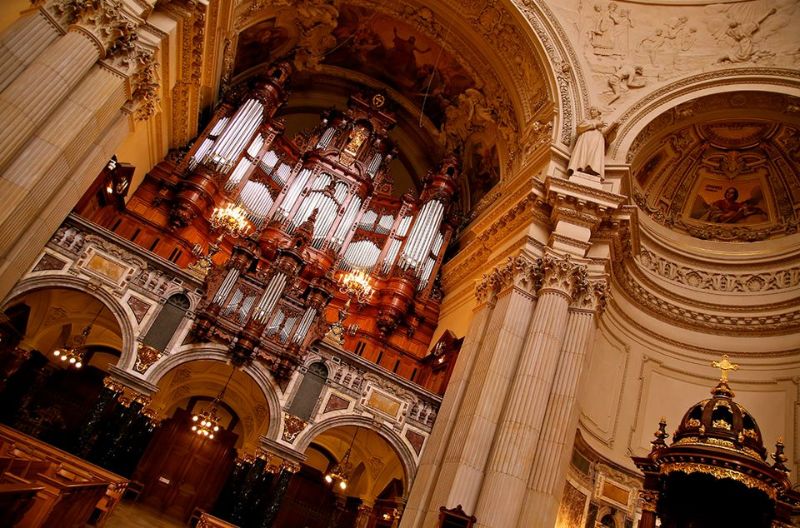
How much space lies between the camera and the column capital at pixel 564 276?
1045 cm

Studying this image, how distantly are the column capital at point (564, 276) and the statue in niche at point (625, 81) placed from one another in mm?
5117

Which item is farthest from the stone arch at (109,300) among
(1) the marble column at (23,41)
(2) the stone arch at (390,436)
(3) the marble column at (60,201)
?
(2) the stone arch at (390,436)

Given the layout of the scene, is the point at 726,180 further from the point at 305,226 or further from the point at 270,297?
the point at 270,297

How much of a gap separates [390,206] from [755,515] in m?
11.7

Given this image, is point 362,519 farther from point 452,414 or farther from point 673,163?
point 673,163

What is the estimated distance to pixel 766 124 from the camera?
1290 centimetres

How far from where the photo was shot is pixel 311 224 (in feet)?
45.2

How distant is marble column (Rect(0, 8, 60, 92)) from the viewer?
7.13 metres

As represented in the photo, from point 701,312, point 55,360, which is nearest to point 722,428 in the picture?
point 701,312

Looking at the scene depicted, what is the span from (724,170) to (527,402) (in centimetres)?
907

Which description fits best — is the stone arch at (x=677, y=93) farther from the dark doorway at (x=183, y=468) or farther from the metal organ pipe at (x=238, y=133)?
the dark doorway at (x=183, y=468)

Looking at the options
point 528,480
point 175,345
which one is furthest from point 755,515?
point 175,345

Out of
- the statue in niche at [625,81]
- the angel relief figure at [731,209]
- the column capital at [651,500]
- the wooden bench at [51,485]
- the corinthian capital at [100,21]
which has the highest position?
the statue in niche at [625,81]

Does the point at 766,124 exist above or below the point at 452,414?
above
